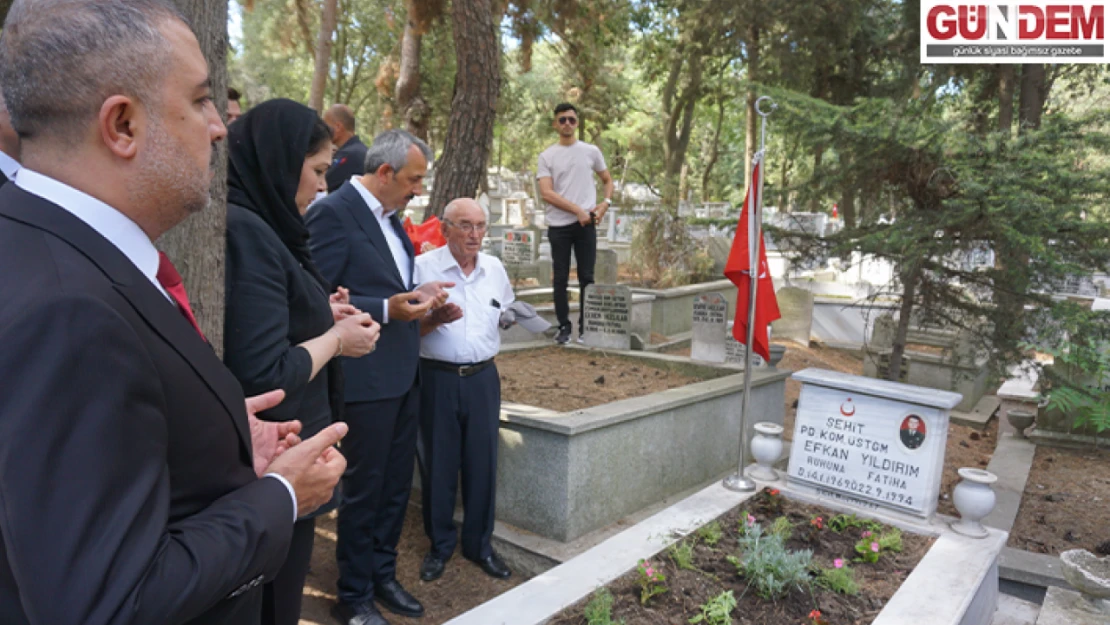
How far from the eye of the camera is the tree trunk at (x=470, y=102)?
5.82 meters

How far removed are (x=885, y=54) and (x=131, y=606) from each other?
11936 mm

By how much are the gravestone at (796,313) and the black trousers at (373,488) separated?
784cm

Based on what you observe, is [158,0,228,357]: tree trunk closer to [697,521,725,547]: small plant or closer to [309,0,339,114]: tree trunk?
[697,521,725,547]: small plant

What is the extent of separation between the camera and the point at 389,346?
316 centimetres

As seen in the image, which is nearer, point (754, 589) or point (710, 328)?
point (754, 589)

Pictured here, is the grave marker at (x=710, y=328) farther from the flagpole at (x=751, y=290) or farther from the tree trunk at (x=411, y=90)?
the tree trunk at (x=411, y=90)

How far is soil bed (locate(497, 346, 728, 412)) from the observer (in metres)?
5.01

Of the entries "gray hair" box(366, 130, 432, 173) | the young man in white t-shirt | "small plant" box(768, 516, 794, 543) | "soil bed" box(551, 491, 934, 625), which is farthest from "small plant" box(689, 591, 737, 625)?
the young man in white t-shirt

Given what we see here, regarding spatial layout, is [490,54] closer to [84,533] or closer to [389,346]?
[389,346]

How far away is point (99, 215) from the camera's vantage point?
3.20ft

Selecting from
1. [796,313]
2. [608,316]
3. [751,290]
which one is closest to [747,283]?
[751,290]

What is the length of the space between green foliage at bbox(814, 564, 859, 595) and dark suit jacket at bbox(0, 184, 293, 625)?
8.22 ft

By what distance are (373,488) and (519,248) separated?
8487 millimetres

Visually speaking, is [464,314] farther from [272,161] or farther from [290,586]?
[290,586]
